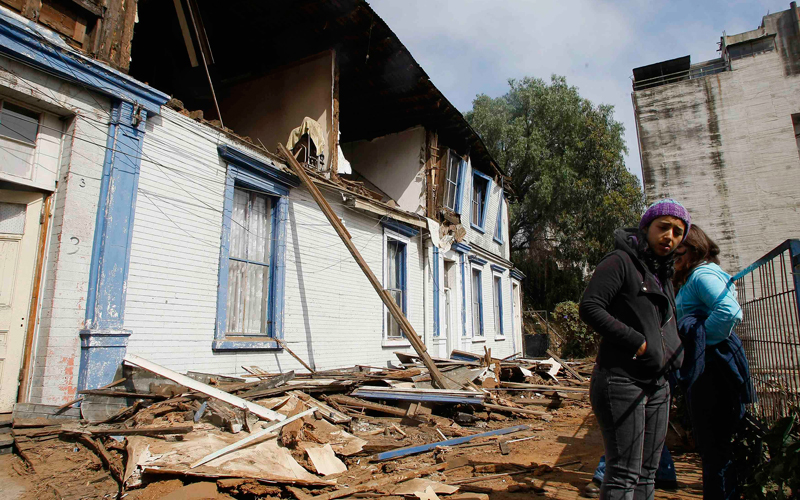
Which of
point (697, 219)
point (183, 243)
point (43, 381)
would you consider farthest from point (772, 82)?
point (43, 381)

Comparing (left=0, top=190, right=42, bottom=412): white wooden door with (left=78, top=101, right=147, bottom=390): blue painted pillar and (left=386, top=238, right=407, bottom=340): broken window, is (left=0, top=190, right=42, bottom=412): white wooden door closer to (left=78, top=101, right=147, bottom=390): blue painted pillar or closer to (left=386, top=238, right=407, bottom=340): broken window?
(left=78, top=101, right=147, bottom=390): blue painted pillar

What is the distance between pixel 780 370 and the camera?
3.06 meters

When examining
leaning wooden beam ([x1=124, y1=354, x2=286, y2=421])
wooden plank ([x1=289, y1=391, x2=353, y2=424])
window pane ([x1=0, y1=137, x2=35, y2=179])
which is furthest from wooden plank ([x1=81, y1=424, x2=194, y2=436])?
window pane ([x1=0, y1=137, x2=35, y2=179])

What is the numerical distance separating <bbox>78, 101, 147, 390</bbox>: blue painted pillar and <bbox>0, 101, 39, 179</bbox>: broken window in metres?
0.68

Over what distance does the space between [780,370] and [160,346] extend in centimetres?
615

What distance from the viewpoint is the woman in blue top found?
2.75m

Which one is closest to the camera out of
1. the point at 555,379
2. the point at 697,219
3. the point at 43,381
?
the point at 43,381

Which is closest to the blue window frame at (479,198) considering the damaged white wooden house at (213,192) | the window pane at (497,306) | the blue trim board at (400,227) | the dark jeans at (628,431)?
the damaged white wooden house at (213,192)

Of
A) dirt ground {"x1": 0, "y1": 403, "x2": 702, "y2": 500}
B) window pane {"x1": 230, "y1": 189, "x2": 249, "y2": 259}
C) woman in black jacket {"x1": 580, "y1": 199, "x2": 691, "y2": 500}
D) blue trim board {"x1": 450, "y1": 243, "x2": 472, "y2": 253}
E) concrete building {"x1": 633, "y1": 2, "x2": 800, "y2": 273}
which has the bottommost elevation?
dirt ground {"x1": 0, "y1": 403, "x2": 702, "y2": 500}

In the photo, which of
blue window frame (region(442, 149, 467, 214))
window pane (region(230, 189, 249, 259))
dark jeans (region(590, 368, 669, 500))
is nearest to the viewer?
dark jeans (region(590, 368, 669, 500))

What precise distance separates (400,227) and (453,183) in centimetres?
324

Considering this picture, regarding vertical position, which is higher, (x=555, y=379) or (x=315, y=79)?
(x=315, y=79)

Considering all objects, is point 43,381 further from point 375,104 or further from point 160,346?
point 375,104

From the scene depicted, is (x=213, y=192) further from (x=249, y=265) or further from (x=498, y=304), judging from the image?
(x=498, y=304)
